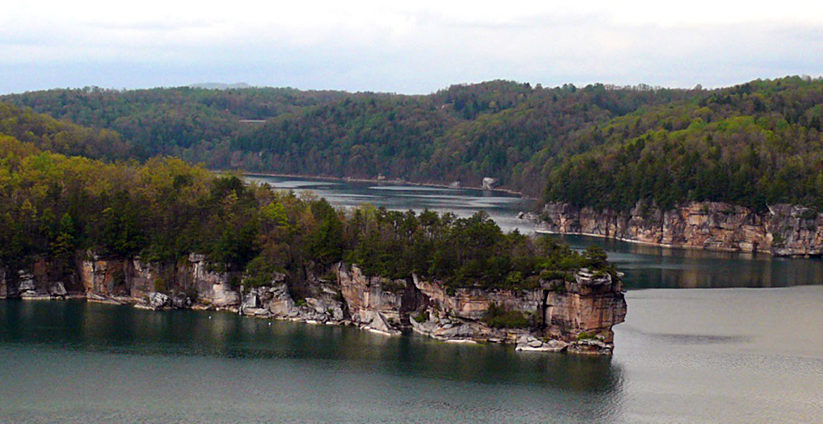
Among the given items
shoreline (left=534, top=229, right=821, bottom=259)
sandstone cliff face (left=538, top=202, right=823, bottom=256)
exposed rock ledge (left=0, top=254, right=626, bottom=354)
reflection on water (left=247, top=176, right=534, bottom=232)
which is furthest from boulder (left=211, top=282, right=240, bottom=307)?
sandstone cliff face (left=538, top=202, right=823, bottom=256)

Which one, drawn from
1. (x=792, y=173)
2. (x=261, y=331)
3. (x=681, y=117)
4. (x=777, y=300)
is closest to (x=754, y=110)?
(x=681, y=117)

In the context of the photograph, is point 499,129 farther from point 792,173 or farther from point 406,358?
point 406,358

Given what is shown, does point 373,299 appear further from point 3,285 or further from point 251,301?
point 3,285

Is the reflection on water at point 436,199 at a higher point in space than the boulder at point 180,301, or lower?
higher

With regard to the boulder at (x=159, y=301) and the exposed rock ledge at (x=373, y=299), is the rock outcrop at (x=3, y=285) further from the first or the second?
the boulder at (x=159, y=301)

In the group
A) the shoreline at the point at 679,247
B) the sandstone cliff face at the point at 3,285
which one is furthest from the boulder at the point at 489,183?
the sandstone cliff face at the point at 3,285

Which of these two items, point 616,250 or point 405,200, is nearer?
point 616,250
